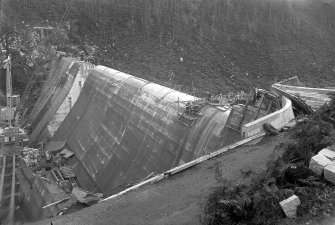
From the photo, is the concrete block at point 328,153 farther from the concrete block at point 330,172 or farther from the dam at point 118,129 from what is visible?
the dam at point 118,129

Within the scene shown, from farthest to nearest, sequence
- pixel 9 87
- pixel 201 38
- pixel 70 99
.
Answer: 1. pixel 201 38
2. pixel 9 87
3. pixel 70 99

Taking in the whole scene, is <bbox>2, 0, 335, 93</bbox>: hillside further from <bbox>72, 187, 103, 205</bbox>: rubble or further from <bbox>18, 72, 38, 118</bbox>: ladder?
<bbox>72, 187, 103, 205</bbox>: rubble

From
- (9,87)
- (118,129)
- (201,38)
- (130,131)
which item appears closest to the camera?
(130,131)

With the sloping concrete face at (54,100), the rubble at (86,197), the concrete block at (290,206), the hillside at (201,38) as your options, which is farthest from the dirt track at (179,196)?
the hillside at (201,38)

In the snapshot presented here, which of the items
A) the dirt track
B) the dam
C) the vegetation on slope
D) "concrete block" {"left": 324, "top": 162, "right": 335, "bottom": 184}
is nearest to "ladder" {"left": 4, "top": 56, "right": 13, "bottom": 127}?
the dam

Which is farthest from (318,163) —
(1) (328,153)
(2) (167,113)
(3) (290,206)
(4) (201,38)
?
(4) (201,38)

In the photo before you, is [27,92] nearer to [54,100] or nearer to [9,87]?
[9,87]

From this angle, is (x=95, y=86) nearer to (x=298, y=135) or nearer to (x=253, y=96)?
(x=253, y=96)
